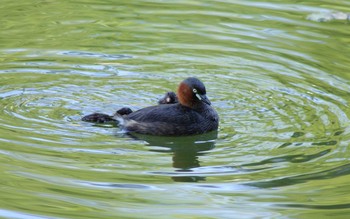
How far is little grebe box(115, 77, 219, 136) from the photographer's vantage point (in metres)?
11.0

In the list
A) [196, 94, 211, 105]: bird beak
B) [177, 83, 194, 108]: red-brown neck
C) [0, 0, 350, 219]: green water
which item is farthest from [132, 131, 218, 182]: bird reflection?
[177, 83, 194, 108]: red-brown neck

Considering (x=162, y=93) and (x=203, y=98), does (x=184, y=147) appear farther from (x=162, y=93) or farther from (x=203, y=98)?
(x=162, y=93)

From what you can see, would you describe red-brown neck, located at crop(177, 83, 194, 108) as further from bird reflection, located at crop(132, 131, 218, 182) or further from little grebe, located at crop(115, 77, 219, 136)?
bird reflection, located at crop(132, 131, 218, 182)

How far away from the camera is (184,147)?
34.9ft

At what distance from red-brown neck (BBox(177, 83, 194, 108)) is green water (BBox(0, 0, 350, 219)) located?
48 cm

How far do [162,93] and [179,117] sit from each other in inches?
48.8

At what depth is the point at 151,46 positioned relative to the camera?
14.1 m

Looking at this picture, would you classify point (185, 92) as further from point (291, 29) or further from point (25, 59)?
point (291, 29)

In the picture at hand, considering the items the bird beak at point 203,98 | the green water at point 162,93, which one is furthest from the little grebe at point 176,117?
the green water at point 162,93

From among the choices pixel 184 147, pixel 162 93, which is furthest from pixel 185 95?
pixel 162 93

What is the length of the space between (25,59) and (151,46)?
78.5 inches

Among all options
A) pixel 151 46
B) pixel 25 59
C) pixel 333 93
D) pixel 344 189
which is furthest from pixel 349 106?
pixel 25 59

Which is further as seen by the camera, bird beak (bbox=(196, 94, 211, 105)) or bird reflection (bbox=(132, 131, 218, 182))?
bird beak (bbox=(196, 94, 211, 105))

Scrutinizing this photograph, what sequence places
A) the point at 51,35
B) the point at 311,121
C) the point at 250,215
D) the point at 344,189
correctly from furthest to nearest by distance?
the point at 51,35 → the point at 311,121 → the point at 344,189 → the point at 250,215
